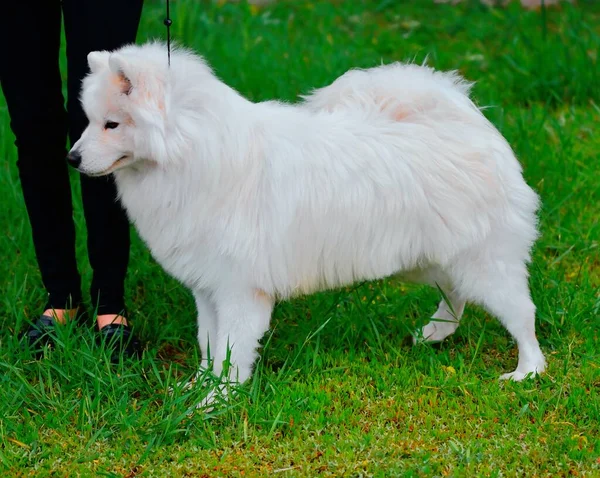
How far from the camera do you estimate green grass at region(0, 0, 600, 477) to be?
2955 mm

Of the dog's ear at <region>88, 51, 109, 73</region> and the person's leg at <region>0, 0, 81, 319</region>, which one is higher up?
the dog's ear at <region>88, 51, 109, 73</region>

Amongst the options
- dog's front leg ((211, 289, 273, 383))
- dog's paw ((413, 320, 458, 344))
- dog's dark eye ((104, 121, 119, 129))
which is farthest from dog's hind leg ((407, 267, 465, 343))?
dog's dark eye ((104, 121, 119, 129))

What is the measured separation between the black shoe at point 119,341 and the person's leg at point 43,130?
0.26m

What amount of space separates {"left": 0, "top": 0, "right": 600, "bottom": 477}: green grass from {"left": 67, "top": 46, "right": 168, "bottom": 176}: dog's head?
2.58 ft

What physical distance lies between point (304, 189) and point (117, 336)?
0.99 meters

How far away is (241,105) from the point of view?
3.11 meters

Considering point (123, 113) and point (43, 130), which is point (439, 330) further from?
point (43, 130)

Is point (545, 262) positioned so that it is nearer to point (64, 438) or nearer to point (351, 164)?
point (351, 164)

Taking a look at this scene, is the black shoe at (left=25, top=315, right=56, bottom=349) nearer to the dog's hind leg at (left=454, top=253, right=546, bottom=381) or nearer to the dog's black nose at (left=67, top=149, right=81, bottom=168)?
the dog's black nose at (left=67, top=149, right=81, bottom=168)

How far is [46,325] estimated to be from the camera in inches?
144

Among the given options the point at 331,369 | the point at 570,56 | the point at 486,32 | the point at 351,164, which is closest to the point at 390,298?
the point at 331,369

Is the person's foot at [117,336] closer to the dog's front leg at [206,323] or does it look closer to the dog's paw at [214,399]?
the dog's front leg at [206,323]

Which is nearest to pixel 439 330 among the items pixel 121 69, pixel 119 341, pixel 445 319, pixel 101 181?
pixel 445 319

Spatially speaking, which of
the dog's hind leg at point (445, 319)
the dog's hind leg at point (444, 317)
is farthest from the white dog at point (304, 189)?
the dog's hind leg at point (445, 319)
